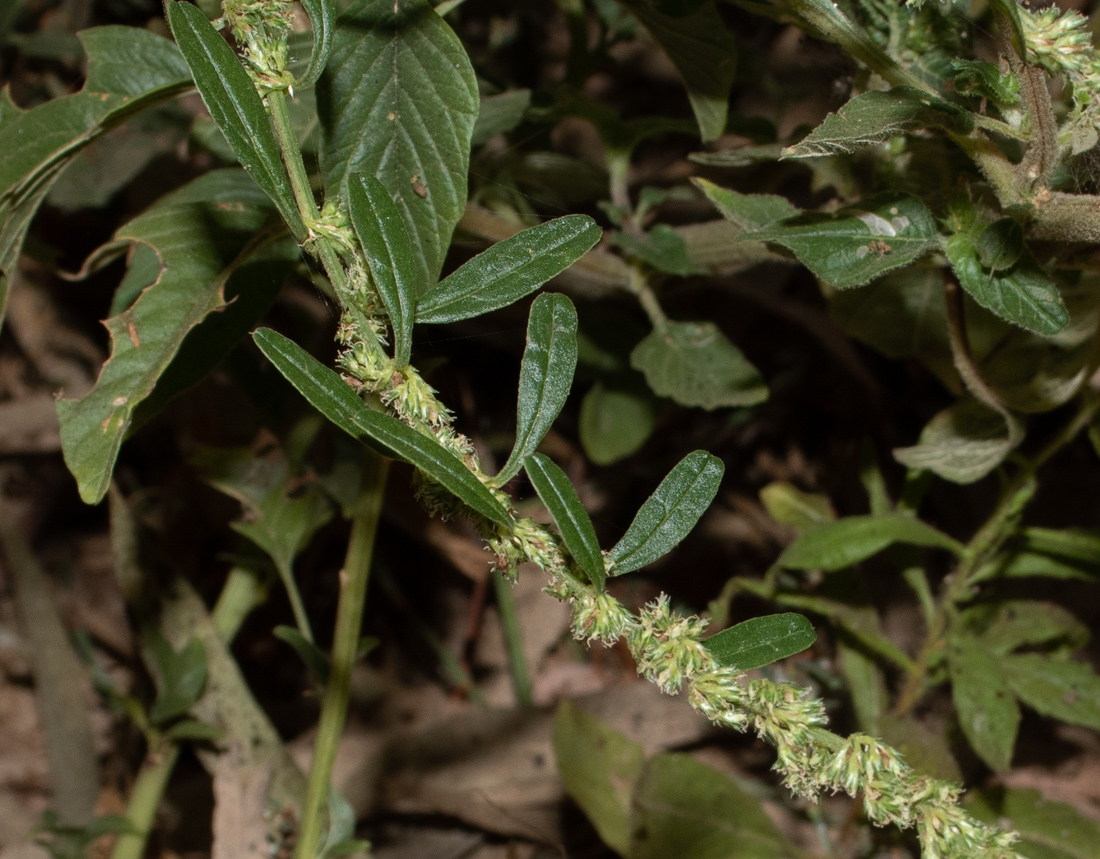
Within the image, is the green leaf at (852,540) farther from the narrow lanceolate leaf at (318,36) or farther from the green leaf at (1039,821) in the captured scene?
the narrow lanceolate leaf at (318,36)

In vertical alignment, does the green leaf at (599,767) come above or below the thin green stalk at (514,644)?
above

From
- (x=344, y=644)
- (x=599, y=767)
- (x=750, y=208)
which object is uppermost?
(x=750, y=208)

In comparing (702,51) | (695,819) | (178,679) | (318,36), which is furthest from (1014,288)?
(178,679)

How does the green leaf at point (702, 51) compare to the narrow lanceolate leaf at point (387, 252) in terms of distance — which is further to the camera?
the green leaf at point (702, 51)

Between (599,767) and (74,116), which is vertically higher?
(74,116)

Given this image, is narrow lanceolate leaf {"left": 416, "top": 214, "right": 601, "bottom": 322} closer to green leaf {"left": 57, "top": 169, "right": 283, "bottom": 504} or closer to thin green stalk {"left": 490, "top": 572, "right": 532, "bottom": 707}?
green leaf {"left": 57, "top": 169, "right": 283, "bottom": 504}

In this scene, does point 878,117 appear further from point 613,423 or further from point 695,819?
point 695,819

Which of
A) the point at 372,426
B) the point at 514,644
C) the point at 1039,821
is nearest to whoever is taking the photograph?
the point at 372,426

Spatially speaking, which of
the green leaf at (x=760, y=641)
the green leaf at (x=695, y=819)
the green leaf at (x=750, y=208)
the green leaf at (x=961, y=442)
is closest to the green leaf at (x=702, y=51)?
the green leaf at (x=750, y=208)
